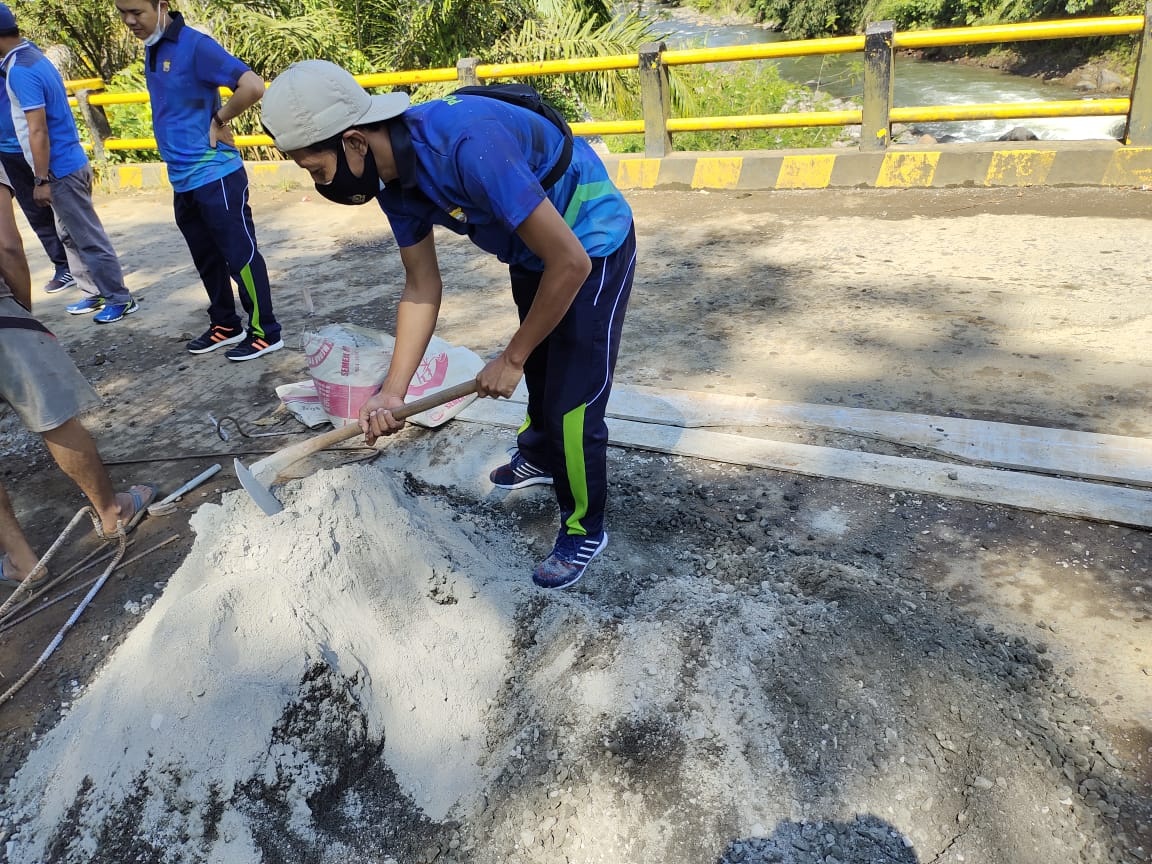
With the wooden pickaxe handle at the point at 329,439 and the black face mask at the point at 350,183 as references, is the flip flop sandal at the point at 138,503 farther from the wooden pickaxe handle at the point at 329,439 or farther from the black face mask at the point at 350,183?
the black face mask at the point at 350,183

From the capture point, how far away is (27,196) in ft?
17.4

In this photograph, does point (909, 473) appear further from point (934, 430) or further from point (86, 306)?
point (86, 306)

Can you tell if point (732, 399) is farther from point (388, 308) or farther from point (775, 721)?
point (388, 308)

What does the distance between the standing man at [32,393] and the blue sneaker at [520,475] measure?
149 cm

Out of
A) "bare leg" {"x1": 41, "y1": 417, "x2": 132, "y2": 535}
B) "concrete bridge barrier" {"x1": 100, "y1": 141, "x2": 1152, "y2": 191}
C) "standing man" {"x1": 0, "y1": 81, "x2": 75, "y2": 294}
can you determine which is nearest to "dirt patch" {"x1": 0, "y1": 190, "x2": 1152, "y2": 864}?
"bare leg" {"x1": 41, "y1": 417, "x2": 132, "y2": 535}

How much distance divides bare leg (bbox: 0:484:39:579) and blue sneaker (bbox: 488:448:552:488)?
5.62 ft

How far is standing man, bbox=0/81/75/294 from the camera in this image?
189 inches

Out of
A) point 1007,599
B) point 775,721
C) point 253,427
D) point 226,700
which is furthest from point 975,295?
point 226,700

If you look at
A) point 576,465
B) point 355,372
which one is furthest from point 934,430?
point 355,372

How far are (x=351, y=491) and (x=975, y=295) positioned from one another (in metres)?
3.50

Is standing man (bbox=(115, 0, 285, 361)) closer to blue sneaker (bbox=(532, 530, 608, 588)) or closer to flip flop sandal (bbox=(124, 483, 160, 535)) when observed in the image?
flip flop sandal (bbox=(124, 483, 160, 535))

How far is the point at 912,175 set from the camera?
6.06 meters

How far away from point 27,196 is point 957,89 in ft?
51.9

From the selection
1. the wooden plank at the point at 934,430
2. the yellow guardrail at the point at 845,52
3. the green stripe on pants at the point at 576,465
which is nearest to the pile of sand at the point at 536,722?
the green stripe on pants at the point at 576,465
